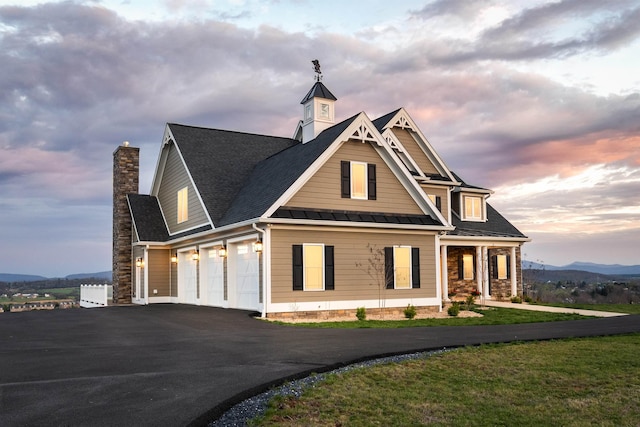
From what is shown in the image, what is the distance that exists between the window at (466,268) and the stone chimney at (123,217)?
16324mm

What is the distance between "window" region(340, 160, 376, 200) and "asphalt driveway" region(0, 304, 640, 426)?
566 cm

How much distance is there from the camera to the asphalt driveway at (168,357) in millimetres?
6469

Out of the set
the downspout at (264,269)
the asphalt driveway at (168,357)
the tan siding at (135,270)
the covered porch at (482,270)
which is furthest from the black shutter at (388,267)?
the tan siding at (135,270)

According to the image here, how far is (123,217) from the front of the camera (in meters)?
29.1

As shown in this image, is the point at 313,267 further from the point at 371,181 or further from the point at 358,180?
the point at 371,181

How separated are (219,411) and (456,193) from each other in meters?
24.9

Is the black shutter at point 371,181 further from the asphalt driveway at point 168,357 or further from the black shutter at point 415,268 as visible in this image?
the asphalt driveway at point 168,357

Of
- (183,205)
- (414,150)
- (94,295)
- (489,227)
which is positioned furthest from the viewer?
(489,227)

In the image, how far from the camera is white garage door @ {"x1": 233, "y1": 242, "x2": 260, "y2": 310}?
64.3ft

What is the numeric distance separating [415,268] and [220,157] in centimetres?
1000

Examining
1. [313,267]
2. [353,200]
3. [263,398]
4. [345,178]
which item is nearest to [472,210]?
[353,200]

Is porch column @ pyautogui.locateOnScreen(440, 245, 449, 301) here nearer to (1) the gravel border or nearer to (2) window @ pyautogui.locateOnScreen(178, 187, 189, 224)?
(2) window @ pyautogui.locateOnScreen(178, 187, 189, 224)

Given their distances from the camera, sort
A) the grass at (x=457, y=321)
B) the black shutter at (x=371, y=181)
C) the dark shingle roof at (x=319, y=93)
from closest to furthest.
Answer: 1. the grass at (x=457, y=321)
2. the black shutter at (x=371, y=181)
3. the dark shingle roof at (x=319, y=93)

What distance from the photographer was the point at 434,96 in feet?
87.4
